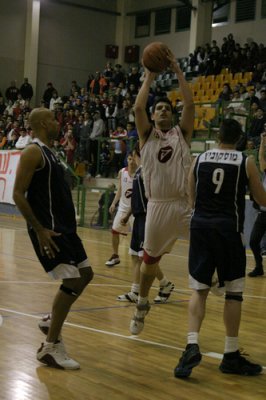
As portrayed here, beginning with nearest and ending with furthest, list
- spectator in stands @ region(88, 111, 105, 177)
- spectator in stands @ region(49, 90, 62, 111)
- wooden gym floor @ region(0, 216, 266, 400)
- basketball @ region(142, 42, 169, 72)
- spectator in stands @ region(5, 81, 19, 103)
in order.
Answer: wooden gym floor @ region(0, 216, 266, 400) → basketball @ region(142, 42, 169, 72) → spectator in stands @ region(88, 111, 105, 177) → spectator in stands @ region(49, 90, 62, 111) → spectator in stands @ region(5, 81, 19, 103)

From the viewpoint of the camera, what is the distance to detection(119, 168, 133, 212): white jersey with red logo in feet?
31.9

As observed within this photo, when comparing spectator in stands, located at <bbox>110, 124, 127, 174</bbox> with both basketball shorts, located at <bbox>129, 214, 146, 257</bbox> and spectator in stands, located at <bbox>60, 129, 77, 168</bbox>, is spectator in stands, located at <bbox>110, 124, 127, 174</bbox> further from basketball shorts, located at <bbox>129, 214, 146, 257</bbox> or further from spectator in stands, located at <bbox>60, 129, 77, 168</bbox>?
basketball shorts, located at <bbox>129, 214, 146, 257</bbox>

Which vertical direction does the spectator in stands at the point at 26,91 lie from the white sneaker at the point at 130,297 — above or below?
above

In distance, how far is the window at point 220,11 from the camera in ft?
88.9

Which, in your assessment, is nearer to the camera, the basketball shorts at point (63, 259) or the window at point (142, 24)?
the basketball shorts at point (63, 259)


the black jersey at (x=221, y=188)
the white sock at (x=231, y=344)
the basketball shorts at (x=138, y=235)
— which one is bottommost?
the white sock at (x=231, y=344)

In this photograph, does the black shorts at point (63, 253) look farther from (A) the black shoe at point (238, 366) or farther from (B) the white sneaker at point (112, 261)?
(B) the white sneaker at point (112, 261)

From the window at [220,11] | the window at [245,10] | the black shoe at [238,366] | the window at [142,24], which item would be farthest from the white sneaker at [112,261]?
the window at [142,24]

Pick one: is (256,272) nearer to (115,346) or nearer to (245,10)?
(115,346)

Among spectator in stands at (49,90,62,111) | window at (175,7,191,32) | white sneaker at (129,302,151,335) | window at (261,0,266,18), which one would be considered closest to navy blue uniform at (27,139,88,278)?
white sneaker at (129,302,151,335)

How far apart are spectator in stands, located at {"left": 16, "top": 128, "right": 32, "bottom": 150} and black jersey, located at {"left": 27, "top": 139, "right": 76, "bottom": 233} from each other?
54.1 feet

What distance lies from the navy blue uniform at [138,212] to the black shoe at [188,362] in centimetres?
271

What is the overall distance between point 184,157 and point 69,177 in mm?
13210

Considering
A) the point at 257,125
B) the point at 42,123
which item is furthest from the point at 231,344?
the point at 257,125
